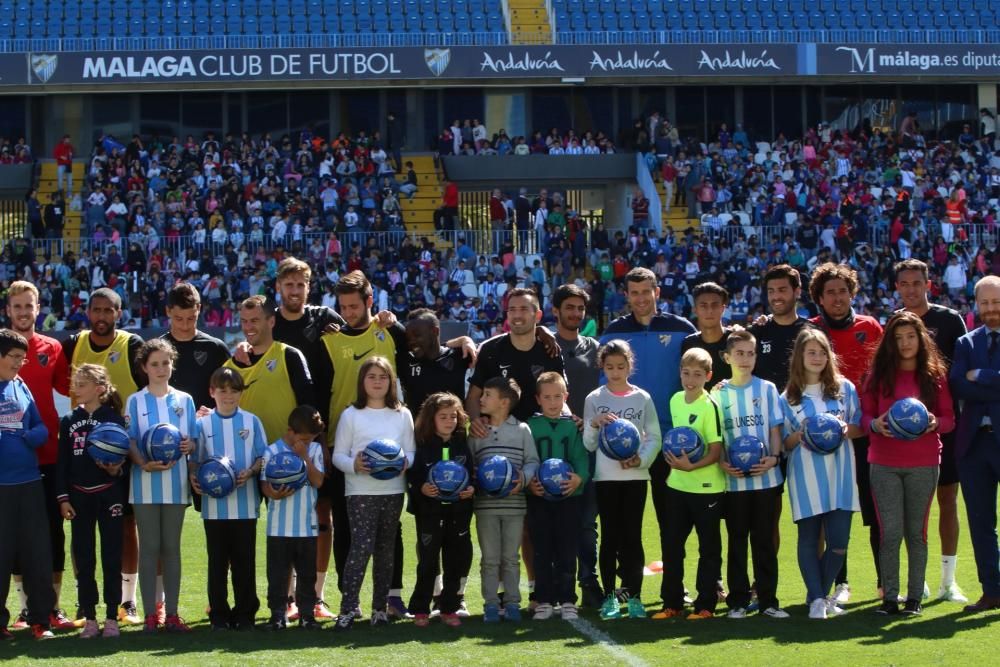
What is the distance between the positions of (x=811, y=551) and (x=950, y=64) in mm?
27315

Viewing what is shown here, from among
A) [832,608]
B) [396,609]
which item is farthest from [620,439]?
[396,609]

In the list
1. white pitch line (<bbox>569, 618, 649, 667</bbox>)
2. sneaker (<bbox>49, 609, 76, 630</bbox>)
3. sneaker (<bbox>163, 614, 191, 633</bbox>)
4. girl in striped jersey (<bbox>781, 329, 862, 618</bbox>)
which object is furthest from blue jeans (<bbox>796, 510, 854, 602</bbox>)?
sneaker (<bbox>49, 609, 76, 630</bbox>)

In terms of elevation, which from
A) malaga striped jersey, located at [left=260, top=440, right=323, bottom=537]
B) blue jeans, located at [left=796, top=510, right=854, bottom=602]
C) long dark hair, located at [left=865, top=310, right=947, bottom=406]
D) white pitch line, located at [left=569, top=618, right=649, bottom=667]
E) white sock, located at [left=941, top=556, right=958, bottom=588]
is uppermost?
long dark hair, located at [left=865, top=310, right=947, bottom=406]

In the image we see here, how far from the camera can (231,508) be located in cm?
802

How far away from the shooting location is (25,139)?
3319 cm

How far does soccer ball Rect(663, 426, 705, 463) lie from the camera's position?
799 cm

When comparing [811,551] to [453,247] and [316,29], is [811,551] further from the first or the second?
[316,29]

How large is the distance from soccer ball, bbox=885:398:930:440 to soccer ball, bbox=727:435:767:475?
0.70 metres

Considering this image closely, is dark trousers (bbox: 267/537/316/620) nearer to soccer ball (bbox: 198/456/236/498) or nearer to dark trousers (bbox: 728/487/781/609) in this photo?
soccer ball (bbox: 198/456/236/498)

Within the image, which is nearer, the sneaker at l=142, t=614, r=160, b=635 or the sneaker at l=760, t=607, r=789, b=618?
the sneaker at l=142, t=614, r=160, b=635

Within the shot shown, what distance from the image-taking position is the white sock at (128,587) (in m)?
8.43

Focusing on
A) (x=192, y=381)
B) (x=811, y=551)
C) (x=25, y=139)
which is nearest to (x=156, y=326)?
(x=25, y=139)

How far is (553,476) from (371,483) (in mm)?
979

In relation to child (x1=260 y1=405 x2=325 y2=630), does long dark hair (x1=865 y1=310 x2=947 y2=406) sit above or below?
above
